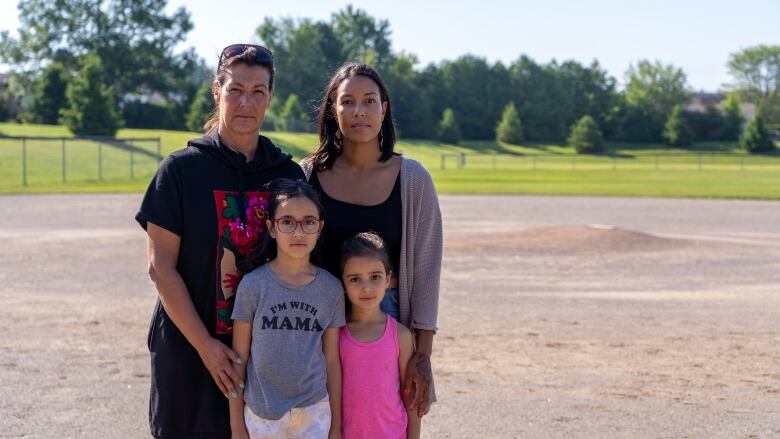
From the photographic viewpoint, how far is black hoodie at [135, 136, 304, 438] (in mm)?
3479

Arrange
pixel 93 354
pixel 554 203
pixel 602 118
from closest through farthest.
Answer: pixel 93 354 < pixel 554 203 < pixel 602 118

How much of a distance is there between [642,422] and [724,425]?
1.69ft

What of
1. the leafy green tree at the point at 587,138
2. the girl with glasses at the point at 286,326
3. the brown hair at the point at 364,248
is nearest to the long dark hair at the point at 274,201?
the girl with glasses at the point at 286,326

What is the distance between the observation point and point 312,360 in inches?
140

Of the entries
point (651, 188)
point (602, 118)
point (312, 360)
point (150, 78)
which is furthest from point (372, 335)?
point (602, 118)

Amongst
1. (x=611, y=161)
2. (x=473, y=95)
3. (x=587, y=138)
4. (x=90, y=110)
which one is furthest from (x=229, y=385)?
(x=473, y=95)

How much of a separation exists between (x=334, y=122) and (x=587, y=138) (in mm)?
86063

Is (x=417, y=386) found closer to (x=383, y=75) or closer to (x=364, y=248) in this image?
(x=364, y=248)

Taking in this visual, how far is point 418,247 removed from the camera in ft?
12.8

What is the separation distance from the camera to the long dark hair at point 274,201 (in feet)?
11.5

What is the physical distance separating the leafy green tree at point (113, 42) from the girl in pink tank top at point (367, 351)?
89.8 metres

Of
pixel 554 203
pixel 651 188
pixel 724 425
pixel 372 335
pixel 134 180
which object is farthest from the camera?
pixel 134 180

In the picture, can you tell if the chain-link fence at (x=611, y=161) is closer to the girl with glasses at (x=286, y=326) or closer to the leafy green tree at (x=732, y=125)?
the leafy green tree at (x=732, y=125)

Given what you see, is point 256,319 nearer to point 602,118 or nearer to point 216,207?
point 216,207
